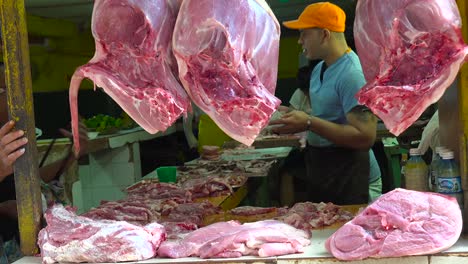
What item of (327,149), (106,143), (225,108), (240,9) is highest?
(240,9)

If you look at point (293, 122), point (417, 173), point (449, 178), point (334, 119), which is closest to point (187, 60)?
point (449, 178)

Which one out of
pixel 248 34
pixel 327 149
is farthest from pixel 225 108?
pixel 327 149

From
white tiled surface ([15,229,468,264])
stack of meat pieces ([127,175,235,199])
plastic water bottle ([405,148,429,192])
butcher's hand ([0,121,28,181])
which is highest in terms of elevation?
butcher's hand ([0,121,28,181])

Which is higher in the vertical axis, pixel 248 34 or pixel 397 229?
pixel 248 34

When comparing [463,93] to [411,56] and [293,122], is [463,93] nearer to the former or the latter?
[411,56]

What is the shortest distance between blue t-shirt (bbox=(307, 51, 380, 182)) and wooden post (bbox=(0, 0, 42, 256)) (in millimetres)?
2659

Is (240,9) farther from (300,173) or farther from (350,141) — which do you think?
(300,173)

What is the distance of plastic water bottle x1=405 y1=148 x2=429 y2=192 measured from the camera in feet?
10.8

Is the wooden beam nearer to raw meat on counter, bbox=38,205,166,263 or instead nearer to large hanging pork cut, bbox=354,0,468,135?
large hanging pork cut, bbox=354,0,468,135

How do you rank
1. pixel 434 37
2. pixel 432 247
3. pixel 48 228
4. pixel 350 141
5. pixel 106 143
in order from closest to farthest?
1. pixel 434 37
2. pixel 432 247
3. pixel 48 228
4. pixel 350 141
5. pixel 106 143

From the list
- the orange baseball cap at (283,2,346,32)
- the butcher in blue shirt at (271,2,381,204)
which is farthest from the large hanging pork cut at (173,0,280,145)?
the orange baseball cap at (283,2,346,32)

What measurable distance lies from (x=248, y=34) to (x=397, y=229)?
3.27 ft

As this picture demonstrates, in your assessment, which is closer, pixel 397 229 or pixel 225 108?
pixel 225 108

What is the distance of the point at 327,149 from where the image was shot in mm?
5230
